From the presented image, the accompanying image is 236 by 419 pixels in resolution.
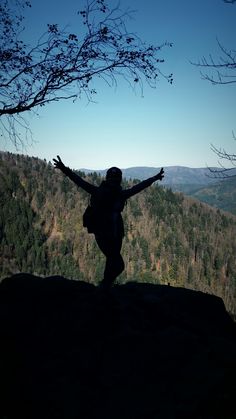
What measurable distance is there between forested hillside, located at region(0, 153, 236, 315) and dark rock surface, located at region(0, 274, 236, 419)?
113 metres

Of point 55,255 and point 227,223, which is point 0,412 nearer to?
point 55,255

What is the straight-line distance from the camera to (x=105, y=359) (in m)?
6.70

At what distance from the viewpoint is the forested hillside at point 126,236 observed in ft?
412

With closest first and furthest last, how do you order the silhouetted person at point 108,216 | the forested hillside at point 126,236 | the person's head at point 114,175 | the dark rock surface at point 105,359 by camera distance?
the dark rock surface at point 105,359 → the silhouetted person at point 108,216 → the person's head at point 114,175 → the forested hillside at point 126,236

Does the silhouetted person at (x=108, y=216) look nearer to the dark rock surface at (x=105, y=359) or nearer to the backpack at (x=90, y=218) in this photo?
the backpack at (x=90, y=218)

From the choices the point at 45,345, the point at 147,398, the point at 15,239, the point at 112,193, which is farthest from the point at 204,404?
the point at 15,239

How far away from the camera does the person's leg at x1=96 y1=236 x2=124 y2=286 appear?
7.85 m

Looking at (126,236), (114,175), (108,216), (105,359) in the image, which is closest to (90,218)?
(108,216)

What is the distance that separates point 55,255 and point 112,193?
445 ft

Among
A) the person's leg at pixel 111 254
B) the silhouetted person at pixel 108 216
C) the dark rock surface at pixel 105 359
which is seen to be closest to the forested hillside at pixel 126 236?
the dark rock surface at pixel 105 359

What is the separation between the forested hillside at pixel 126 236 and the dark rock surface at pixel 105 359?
369 feet

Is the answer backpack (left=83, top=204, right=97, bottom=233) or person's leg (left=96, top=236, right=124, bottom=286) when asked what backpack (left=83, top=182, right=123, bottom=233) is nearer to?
backpack (left=83, top=204, right=97, bottom=233)

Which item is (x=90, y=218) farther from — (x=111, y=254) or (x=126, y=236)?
(x=126, y=236)

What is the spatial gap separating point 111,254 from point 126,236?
485ft
